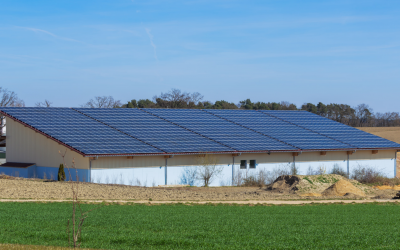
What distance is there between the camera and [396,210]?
24.1 m

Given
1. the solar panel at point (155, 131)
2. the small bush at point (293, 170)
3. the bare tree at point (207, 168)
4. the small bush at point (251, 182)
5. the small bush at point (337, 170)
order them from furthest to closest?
the small bush at point (337, 170) < the small bush at point (293, 170) < the small bush at point (251, 182) < the solar panel at point (155, 131) < the bare tree at point (207, 168)

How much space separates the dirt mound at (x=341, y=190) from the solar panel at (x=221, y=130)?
7925 millimetres

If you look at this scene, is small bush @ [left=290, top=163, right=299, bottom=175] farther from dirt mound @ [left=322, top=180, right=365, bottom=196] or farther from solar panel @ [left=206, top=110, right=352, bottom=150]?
dirt mound @ [left=322, top=180, right=365, bottom=196]

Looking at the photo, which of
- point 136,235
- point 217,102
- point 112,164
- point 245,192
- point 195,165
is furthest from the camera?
point 217,102

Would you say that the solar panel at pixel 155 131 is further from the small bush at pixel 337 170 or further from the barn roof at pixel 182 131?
the small bush at pixel 337 170

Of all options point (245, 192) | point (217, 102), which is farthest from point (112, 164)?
point (217, 102)

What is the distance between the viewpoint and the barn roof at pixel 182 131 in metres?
35.2

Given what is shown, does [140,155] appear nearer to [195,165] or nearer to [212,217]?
[195,165]

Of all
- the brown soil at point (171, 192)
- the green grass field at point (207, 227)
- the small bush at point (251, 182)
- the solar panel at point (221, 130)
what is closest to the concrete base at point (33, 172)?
the brown soil at point (171, 192)

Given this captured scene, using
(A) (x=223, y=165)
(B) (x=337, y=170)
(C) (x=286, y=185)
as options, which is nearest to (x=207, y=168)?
(A) (x=223, y=165)

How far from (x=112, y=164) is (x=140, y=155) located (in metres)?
1.97

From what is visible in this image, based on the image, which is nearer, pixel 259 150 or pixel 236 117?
pixel 259 150

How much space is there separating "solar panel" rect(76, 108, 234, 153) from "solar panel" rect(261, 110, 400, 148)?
14.6 metres

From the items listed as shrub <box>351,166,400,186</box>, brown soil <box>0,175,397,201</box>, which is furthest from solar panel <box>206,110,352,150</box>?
brown soil <box>0,175,397,201</box>
